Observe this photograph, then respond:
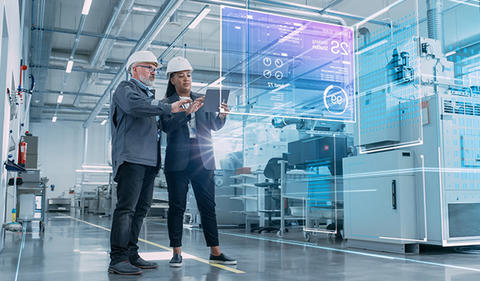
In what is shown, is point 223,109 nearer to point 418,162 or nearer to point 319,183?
point 418,162

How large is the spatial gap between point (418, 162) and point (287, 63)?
177 centimetres

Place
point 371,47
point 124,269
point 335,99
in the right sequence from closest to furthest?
point 124,269, point 371,47, point 335,99

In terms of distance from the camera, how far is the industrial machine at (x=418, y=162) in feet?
12.4

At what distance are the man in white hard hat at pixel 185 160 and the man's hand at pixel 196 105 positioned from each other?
84 mm

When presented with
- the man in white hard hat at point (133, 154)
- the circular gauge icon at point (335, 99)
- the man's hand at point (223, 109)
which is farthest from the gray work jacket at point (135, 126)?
the circular gauge icon at point (335, 99)

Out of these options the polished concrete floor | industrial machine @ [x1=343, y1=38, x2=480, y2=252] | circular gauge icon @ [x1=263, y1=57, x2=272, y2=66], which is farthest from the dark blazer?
circular gauge icon @ [x1=263, y1=57, x2=272, y2=66]

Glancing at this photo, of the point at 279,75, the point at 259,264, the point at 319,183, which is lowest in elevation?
the point at 259,264

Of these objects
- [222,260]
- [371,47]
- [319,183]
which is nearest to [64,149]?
[319,183]

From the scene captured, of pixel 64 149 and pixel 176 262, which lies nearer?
pixel 176 262

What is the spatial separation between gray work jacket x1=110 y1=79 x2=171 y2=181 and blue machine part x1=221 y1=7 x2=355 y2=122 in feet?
6.08

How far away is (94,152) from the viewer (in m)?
21.7

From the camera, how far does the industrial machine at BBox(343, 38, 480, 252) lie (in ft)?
12.4

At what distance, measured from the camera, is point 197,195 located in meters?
3.08

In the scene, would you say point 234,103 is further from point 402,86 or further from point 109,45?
point 109,45
